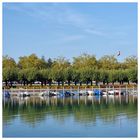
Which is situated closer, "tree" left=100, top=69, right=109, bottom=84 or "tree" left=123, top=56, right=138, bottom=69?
"tree" left=100, top=69, right=109, bottom=84

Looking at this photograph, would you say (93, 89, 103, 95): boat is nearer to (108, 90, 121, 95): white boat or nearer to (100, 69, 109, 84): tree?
(108, 90, 121, 95): white boat

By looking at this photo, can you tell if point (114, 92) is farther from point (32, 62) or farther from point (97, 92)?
point (32, 62)

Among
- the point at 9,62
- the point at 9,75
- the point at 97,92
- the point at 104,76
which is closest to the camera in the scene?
the point at 97,92

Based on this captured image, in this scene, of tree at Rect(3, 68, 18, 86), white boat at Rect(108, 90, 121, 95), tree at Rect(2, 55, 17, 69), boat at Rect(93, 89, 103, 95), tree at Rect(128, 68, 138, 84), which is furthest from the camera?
tree at Rect(2, 55, 17, 69)

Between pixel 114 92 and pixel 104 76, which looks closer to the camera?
pixel 114 92

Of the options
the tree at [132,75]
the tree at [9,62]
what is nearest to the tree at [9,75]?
the tree at [9,62]

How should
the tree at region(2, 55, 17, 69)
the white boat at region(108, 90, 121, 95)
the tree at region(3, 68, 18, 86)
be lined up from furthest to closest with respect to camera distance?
the tree at region(2, 55, 17, 69) < the tree at region(3, 68, 18, 86) < the white boat at region(108, 90, 121, 95)

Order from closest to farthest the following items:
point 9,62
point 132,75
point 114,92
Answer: point 114,92, point 132,75, point 9,62

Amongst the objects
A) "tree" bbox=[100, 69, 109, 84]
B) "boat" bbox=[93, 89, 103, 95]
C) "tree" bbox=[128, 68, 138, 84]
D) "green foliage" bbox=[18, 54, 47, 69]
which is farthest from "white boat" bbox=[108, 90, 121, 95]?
"green foliage" bbox=[18, 54, 47, 69]

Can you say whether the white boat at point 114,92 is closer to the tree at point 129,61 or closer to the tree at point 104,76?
the tree at point 104,76

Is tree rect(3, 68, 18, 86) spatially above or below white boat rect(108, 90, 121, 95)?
above

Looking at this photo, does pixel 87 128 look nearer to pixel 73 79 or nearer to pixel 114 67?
pixel 73 79

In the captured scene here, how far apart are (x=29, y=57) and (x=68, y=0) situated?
115ft

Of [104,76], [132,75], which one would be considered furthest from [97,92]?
[132,75]
